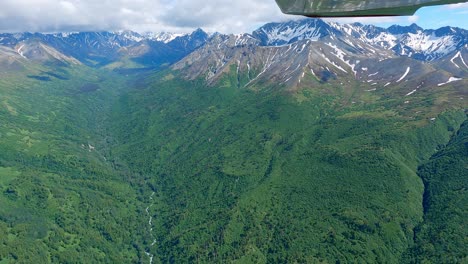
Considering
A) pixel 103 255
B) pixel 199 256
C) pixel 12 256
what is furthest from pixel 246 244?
pixel 12 256

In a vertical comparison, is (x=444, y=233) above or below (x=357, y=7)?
below

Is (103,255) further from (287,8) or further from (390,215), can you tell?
(287,8)

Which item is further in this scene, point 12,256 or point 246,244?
point 246,244

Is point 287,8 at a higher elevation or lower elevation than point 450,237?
higher

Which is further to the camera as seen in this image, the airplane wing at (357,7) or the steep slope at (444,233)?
the steep slope at (444,233)

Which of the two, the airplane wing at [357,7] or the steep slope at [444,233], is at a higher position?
the airplane wing at [357,7]

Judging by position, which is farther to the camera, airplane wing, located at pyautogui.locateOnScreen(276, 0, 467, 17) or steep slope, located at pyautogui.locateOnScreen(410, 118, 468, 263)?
steep slope, located at pyautogui.locateOnScreen(410, 118, 468, 263)

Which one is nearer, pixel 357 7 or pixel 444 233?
pixel 357 7

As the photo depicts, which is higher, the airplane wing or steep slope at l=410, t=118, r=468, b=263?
the airplane wing
